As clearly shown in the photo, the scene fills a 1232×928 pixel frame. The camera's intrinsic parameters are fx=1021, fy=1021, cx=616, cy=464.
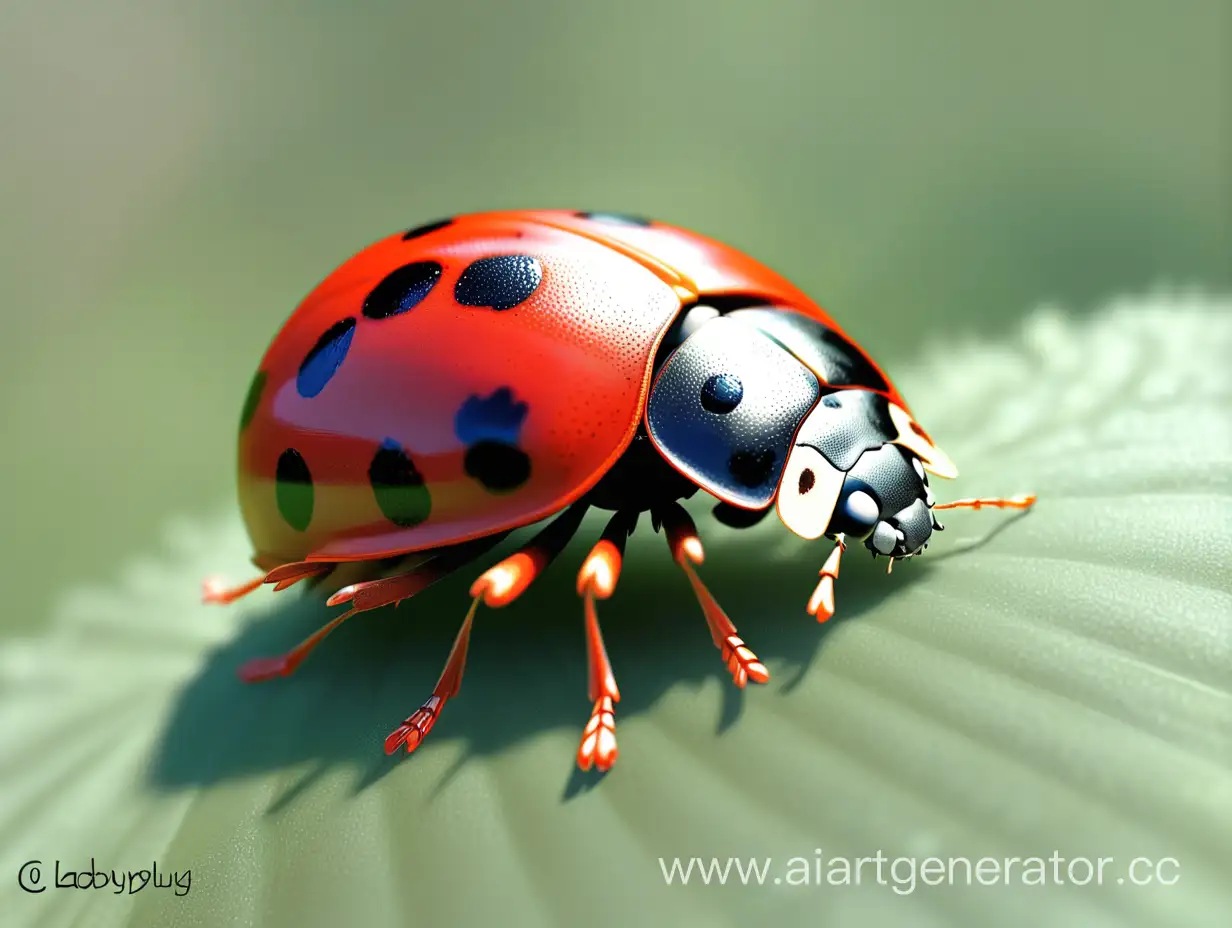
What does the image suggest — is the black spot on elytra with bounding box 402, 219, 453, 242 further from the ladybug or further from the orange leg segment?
the orange leg segment

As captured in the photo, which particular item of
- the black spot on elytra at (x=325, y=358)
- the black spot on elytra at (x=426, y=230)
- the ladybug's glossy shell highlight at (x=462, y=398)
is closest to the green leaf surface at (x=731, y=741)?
the ladybug's glossy shell highlight at (x=462, y=398)

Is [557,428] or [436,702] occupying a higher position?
[557,428]

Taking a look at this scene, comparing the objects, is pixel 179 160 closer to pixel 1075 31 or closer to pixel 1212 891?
pixel 1075 31

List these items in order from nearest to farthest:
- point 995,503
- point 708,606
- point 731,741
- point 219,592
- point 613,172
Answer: point 731,741
point 708,606
point 995,503
point 219,592
point 613,172

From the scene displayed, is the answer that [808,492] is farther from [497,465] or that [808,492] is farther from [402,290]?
[402,290]

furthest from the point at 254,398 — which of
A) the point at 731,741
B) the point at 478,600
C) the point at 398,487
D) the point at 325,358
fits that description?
the point at 731,741

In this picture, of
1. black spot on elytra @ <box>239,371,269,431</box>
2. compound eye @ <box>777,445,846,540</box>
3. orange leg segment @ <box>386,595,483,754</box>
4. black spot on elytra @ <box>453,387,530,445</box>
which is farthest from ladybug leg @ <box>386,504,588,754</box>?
black spot on elytra @ <box>239,371,269,431</box>

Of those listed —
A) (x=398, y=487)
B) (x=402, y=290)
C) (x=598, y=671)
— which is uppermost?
(x=402, y=290)

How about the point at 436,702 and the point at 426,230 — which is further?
the point at 426,230
